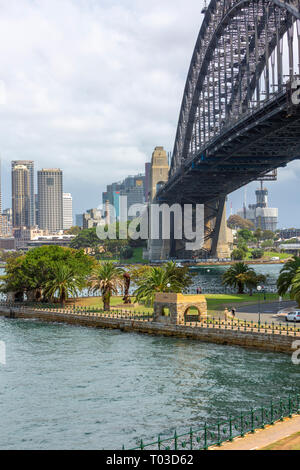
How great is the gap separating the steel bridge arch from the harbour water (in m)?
32.0

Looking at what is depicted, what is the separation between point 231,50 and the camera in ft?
350

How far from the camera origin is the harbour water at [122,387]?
105ft

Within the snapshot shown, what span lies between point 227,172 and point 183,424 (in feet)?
311

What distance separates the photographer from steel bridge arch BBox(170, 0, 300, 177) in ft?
271

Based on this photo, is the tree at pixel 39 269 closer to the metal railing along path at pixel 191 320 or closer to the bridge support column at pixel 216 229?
the metal railing along path at pixel 191 320

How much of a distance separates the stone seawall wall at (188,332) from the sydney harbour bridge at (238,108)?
73.4ft

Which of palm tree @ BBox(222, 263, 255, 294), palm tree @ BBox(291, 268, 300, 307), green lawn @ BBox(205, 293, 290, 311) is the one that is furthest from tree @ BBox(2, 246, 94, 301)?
palm tree @ BBox(291, 268, 300, 307)

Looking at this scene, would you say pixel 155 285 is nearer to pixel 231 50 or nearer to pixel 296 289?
pixel 296 289

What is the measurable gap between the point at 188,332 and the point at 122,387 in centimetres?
1809

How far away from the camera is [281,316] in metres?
58.9

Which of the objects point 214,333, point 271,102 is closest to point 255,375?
point 214,333

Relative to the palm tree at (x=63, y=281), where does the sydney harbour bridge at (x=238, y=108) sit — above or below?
above

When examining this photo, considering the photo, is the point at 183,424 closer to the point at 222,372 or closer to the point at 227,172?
the point at 222,372

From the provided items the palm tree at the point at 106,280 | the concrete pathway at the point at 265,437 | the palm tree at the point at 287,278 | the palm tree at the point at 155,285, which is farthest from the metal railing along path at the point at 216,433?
the palm tree at the point at 106,280
